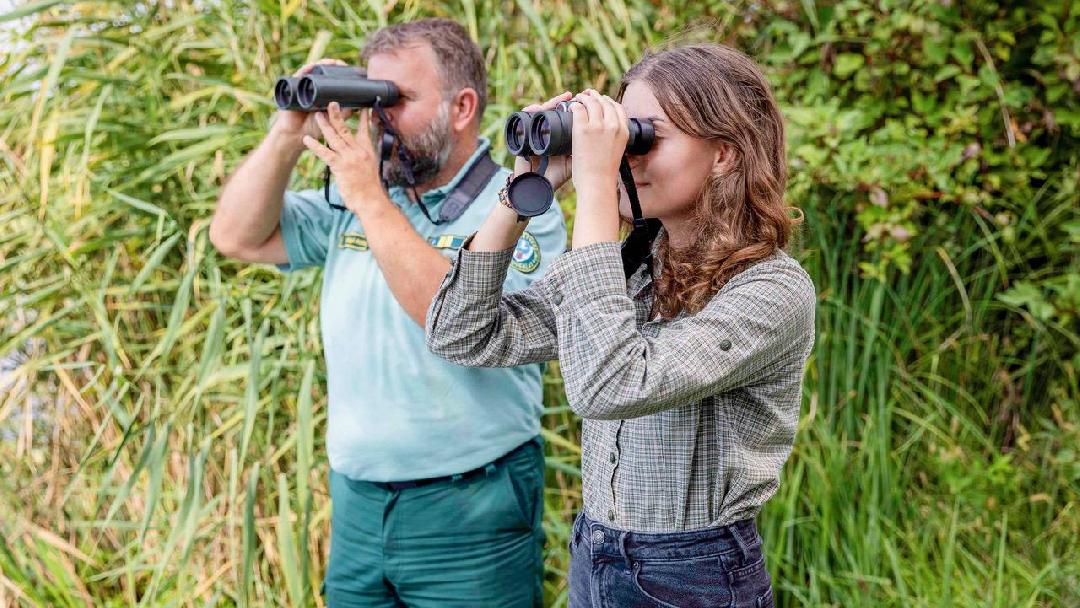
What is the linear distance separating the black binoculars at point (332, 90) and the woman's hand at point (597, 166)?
675 mm

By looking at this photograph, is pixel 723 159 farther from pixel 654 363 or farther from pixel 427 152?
pixel 427 152

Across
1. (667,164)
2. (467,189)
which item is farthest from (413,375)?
(667,164)

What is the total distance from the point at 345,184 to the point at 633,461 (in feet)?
2.43

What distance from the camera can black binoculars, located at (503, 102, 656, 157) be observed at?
1301 millimetres

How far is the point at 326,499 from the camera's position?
99.5 inches

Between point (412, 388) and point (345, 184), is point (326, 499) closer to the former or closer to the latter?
point (412, 388)

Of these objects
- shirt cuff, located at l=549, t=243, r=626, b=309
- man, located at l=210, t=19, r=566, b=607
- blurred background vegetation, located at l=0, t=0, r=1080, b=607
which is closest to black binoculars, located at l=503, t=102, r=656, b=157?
shirt cuff, located at l=549, t=243, r=626, b=309

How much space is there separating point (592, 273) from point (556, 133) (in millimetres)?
200

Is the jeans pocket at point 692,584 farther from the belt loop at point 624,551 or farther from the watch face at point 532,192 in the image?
the watch face at point 532,192

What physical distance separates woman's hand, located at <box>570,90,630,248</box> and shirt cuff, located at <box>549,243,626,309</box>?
14 millimetres

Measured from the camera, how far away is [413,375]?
5.89 feet

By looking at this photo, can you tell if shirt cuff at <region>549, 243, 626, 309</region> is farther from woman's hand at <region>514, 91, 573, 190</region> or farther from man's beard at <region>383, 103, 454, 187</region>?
man's beard at <region>383, 103, 454, 187</region>

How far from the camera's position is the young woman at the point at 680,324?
1219 mm

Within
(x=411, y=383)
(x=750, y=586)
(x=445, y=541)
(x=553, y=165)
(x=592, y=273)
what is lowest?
(x=445, y=541)
